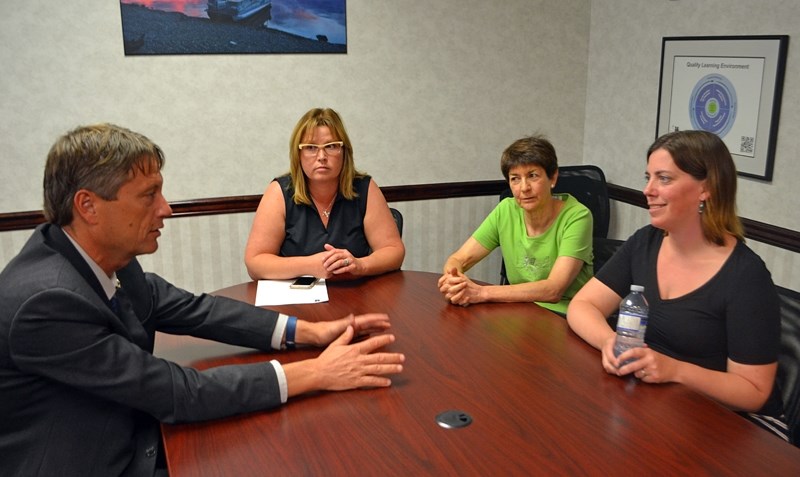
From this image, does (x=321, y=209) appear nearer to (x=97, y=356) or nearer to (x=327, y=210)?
(x=327, y=210)

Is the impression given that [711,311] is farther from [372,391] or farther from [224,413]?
[224,413]

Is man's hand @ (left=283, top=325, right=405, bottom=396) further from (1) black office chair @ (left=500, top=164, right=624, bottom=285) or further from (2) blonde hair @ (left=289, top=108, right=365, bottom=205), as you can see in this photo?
(1) black office chair @ (left=500, top=164, right=624, bottom=285)

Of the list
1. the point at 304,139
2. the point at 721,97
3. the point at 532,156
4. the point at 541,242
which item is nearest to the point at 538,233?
the point at 541,242

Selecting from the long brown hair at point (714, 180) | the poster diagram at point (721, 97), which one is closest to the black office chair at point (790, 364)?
the long brown hair at point (714, 180)

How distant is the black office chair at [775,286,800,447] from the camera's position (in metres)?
1.91

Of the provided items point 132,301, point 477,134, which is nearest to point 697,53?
point 477,134

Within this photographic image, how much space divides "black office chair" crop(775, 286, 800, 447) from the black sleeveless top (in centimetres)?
161

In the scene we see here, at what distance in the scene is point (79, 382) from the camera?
1507 mm

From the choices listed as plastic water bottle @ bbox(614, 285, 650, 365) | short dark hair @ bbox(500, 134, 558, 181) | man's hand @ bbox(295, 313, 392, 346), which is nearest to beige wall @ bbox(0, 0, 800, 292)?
short dark hair @ bbox(500, 134, 558, 181)

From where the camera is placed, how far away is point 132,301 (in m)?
1.88

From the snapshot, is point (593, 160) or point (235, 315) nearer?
point (235, 315)

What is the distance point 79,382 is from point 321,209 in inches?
62.3

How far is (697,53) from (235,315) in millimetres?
2886

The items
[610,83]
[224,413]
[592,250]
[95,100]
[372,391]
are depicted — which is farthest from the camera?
[610,83]
